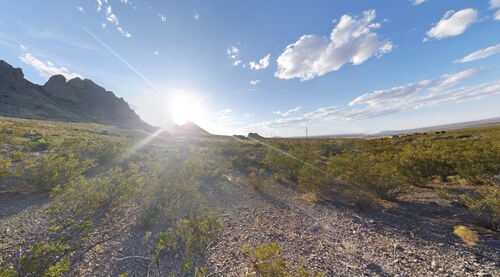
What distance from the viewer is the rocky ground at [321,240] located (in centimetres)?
398

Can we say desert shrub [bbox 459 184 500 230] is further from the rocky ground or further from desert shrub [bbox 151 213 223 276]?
desert shrub [bbox 151 213 223 276]

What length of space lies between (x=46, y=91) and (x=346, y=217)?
5025 inches

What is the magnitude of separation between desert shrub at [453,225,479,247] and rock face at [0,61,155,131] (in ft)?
248

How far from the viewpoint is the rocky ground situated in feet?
13.1

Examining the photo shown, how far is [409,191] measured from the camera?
9211 millimetres

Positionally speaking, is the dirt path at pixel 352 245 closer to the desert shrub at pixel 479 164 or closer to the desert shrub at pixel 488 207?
the desert shrub at pixel 488 207

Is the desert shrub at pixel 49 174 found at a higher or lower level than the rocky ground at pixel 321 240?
higher

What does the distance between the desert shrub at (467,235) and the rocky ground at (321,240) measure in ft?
0.41

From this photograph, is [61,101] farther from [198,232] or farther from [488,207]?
[488,207]

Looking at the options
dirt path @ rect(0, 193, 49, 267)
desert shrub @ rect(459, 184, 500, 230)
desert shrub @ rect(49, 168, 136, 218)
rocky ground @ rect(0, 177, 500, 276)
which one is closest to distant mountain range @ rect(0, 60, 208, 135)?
dirt path @ rect(0, 193, 49, 267)

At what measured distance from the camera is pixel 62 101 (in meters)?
83.4

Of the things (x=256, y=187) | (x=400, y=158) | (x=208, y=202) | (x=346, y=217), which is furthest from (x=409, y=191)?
(x=208, y=202)

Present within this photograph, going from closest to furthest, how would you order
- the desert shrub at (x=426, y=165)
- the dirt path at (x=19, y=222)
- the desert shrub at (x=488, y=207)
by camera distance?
the dirt path at (x=19, y=222)
the desert shrub at (x=488, y=207)
the desert shrub at (x=426, y=165)

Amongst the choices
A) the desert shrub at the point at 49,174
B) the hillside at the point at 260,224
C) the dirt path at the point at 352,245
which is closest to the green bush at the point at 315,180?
the hillside at the point at 260,224
